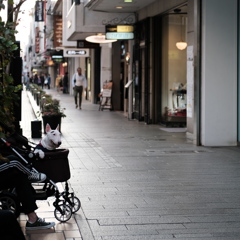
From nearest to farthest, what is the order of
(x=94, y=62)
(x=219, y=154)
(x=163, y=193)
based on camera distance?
(x=163, y=193) < (x=219, y=154) < (x=94, y=62)

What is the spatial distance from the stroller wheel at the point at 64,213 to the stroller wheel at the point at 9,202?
21.5 inches

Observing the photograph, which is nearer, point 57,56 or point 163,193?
point 163,193

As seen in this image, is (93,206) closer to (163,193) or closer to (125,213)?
(125,213)

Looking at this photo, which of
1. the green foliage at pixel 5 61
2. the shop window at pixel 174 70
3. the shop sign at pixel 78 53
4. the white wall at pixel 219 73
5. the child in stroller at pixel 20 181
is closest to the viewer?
the green foliage at pixel 5 61

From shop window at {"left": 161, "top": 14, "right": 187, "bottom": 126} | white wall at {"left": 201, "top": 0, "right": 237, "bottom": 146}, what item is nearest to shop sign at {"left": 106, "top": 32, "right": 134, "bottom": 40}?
shop window at {"left": 161, "top": 14, "right": 187, "bottom": 126}

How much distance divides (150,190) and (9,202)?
9.20ft

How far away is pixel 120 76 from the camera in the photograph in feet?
94.3

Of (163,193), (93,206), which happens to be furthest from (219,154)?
(93,206)

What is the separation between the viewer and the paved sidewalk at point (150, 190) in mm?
6418

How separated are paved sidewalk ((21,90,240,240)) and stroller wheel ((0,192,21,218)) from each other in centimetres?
30

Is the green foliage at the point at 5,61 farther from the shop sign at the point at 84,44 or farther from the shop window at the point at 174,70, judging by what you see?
the shop sign at the point at 84,44

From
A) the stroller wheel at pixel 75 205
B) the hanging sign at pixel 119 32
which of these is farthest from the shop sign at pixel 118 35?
the stroller wheel at pixel 75 205

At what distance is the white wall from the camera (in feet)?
44.6

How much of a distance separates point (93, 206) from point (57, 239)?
5.16ft
